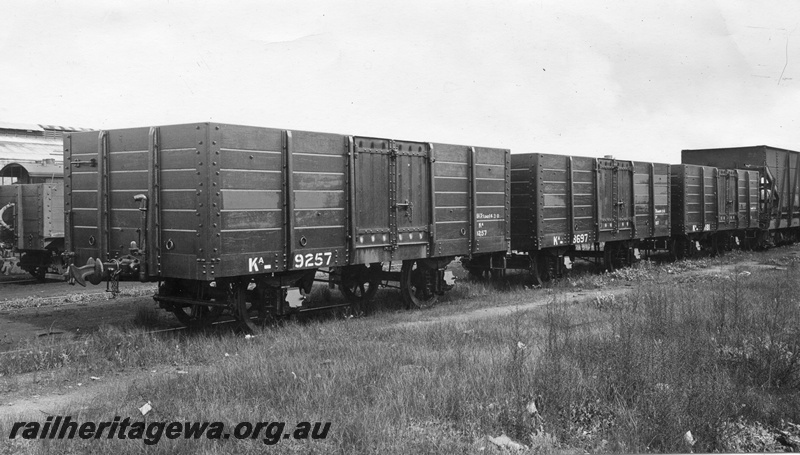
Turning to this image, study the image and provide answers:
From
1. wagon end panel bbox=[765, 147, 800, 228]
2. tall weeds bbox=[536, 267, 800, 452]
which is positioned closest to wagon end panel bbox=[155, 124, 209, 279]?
tall weeds bbox=[536, 267, 800, 452]

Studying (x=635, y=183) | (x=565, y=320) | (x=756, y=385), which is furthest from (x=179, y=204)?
(x=635, y=183)

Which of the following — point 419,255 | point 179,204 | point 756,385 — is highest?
point 179,204

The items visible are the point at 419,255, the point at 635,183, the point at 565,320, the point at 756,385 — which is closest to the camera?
the point at 756,385

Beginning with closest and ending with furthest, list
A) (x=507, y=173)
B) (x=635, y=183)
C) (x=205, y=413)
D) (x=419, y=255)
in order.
Result: (x=205, y=413)
(x=419, y=255)
(x=507, y=173)
(x=635, y=183)

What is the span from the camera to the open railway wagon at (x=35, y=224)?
16.9m

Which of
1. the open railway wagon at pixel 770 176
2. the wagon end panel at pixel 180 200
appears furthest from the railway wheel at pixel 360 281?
the open railway wagon at pixel 770 176

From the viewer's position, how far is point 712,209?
2408 centimetres

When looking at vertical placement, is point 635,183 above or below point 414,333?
→ above

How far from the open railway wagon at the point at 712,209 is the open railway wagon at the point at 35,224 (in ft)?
61.8

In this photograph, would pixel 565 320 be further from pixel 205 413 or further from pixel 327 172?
pixel 205 413

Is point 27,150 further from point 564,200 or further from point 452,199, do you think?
point 564,200

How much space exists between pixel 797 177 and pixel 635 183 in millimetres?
14568

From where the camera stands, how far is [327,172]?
10.7 m

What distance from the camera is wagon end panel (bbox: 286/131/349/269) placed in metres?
10.1
